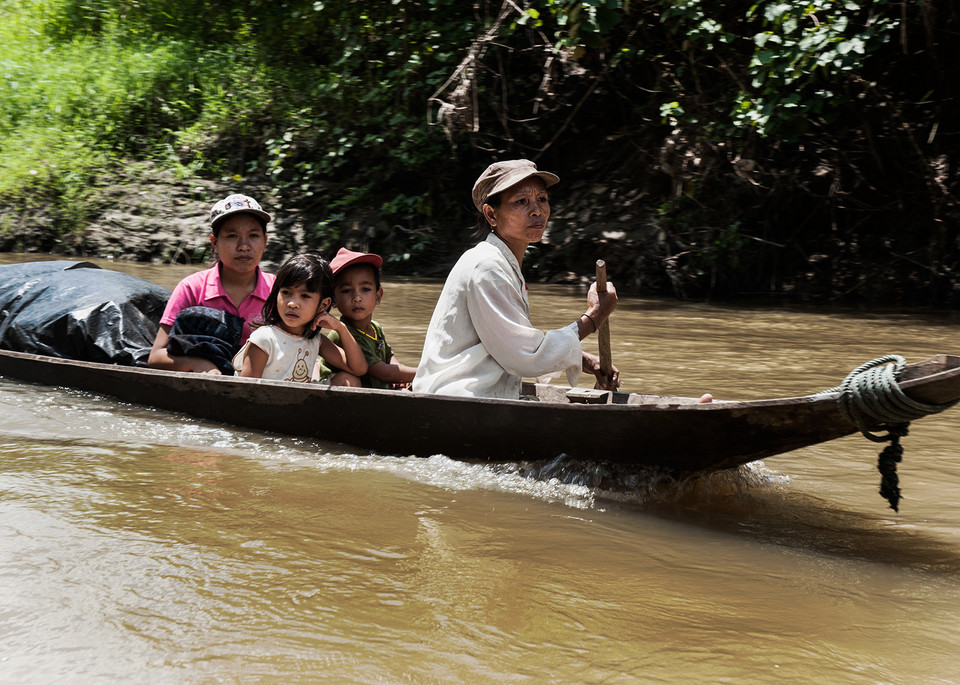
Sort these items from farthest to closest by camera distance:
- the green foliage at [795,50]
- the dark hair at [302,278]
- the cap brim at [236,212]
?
the green foliage at [795,50], the cap brim at [236,212], the dark hair at [302,278]

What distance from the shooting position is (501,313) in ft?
10.6

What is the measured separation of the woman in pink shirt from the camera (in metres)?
4.11

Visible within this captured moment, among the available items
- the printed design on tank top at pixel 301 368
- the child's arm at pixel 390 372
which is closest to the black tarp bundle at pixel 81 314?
the printed design on tank top at pixel 301 368

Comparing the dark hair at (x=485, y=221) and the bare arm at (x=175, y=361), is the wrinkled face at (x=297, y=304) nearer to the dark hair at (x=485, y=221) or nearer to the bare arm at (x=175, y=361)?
the bare arm at (x=175, y=361)

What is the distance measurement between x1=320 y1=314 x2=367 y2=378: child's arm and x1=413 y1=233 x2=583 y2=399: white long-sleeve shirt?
53 centimetres

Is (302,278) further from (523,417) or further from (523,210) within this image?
(523,417)

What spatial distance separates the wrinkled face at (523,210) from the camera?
10.7 feet

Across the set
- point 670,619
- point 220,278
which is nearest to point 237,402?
point 220,278

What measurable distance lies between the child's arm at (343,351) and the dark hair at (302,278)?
0.13 m

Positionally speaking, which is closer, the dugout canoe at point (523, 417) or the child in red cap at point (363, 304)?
the dugout canoe at point (523, 417)

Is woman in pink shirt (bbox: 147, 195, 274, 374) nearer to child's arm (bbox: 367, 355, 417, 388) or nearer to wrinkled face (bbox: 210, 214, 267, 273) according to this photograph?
wrinkled face (bbox: 210, 214, 267, 273)

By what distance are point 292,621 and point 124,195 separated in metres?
10.4

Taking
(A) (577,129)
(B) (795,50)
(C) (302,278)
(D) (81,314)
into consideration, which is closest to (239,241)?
(C) (302,278)

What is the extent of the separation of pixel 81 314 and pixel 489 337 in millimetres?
2396
